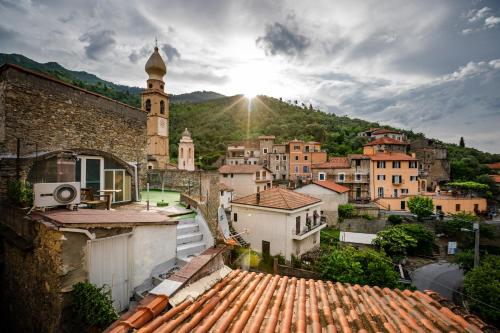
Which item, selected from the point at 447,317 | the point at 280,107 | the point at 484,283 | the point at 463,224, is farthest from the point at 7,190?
the point at 280,107

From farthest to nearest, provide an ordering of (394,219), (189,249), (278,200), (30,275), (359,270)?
(394,219)
(278,200)
(359,270)
(189,249)
(30,275)

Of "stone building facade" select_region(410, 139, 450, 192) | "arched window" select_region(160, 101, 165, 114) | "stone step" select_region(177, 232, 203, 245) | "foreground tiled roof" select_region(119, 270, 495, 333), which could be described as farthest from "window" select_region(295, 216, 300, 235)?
"stone building facade" select_region(410, 139, 450, 192)

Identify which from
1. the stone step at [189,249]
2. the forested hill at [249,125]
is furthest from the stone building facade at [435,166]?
the stone step at [189,249]

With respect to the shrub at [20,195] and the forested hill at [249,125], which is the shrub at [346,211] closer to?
the forested hill at [249,125]

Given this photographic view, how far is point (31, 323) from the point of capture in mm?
5297

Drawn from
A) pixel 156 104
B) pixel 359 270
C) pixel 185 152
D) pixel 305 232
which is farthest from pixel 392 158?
pixel 156 104

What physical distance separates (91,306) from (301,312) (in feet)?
12.4

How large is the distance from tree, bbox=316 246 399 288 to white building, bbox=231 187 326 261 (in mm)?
3094

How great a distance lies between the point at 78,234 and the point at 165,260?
7.69ft

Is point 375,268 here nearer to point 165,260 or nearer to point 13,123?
point 165,260

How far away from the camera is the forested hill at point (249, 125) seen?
179 ft

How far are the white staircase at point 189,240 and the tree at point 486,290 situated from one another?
16.2 metres

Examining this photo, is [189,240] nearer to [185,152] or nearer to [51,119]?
[51,119]

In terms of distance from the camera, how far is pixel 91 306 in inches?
166
